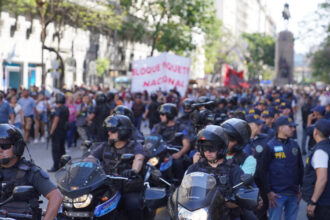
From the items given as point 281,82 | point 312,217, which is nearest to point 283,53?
point 281,82

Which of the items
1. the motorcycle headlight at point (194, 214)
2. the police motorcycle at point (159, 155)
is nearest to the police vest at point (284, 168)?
the police motorcycle at point (159, 155)

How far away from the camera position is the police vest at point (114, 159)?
628cm

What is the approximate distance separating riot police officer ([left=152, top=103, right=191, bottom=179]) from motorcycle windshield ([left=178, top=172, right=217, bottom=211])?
16.7 ft

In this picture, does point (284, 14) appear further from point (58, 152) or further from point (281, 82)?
point (58, 152)

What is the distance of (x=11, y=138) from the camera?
4250 millimetres

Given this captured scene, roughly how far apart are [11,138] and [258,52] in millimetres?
92953

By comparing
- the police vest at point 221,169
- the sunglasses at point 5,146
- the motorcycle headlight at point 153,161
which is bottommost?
the motorcycle headlight at point 153,161

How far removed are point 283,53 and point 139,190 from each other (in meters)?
49.3

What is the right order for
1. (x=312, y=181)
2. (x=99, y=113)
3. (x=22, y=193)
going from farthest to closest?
(x=99, y=113), (x=312, y=181), (x=22, y=193)

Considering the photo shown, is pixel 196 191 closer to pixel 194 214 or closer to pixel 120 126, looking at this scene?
pixel 194 214

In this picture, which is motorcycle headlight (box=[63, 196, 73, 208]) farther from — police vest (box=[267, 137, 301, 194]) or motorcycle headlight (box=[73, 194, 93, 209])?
police vest (box=[267, 137, 301, 194])

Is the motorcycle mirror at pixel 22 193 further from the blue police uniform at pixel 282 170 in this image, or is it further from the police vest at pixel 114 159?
the blue police uniform at pixel 282 170

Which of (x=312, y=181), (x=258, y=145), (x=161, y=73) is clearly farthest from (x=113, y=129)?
(x=161, y=73)

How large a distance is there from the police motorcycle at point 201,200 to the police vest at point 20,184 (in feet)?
3.62
